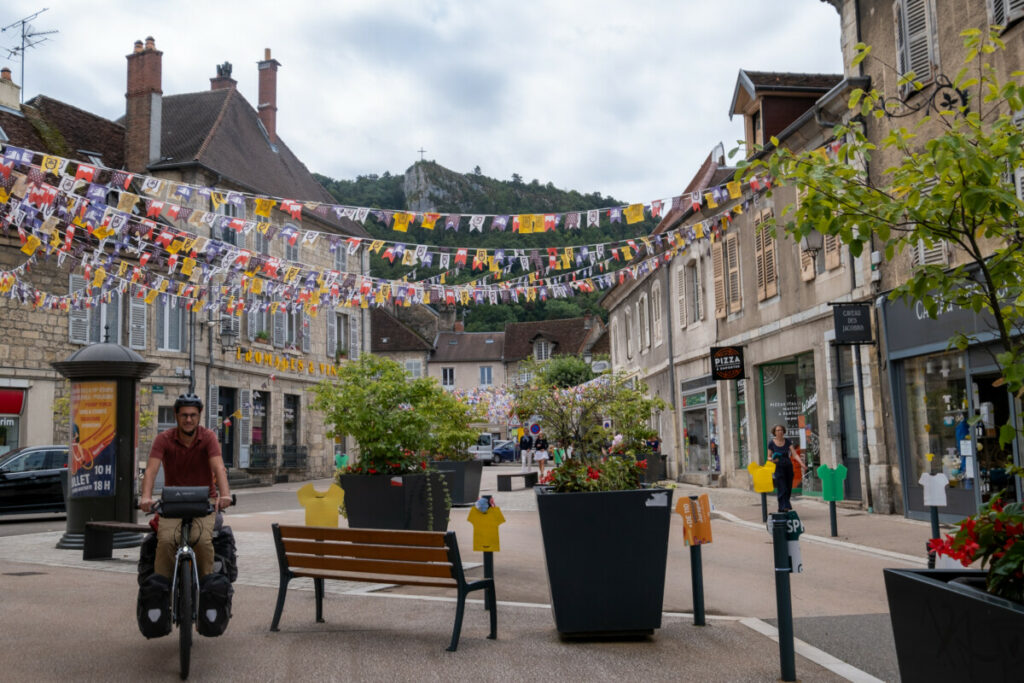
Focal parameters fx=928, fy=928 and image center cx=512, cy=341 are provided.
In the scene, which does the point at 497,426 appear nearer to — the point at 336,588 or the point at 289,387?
the point at 289,387

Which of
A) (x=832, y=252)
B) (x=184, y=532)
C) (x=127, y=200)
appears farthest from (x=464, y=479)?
(x=184, y=532)

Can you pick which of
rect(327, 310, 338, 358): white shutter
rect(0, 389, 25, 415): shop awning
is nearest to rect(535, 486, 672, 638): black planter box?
rect(0, 389, 25, 415): shop awning

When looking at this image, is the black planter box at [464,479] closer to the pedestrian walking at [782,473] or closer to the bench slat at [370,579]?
the pedestrian walking at [782,473]

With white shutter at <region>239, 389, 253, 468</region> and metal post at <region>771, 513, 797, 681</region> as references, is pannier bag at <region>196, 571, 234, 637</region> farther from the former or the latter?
white shutter at <region>239, 389, 253, 468</region>

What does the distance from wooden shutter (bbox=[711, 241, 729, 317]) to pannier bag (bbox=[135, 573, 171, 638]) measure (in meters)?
17.7

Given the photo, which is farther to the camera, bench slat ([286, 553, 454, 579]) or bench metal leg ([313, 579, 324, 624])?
bench metal leg ([313, 579, 324, 624])

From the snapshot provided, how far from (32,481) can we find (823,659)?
15348 millimetres

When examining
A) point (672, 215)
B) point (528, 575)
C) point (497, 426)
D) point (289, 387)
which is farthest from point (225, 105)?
point (497, 426)

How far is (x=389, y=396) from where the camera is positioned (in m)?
10.6

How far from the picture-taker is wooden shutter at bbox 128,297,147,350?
2716 centimetres

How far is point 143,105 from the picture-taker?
3056cm

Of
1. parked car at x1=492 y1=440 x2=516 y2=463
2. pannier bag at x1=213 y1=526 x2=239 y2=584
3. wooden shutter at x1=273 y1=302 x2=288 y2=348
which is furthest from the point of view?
parked car at x1=492 y1=440 x2=516 y2=463

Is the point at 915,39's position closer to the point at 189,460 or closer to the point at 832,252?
the point at 832,252

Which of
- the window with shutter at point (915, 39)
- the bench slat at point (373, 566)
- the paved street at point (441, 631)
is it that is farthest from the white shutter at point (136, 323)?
the bench slat at point (373, 566)
